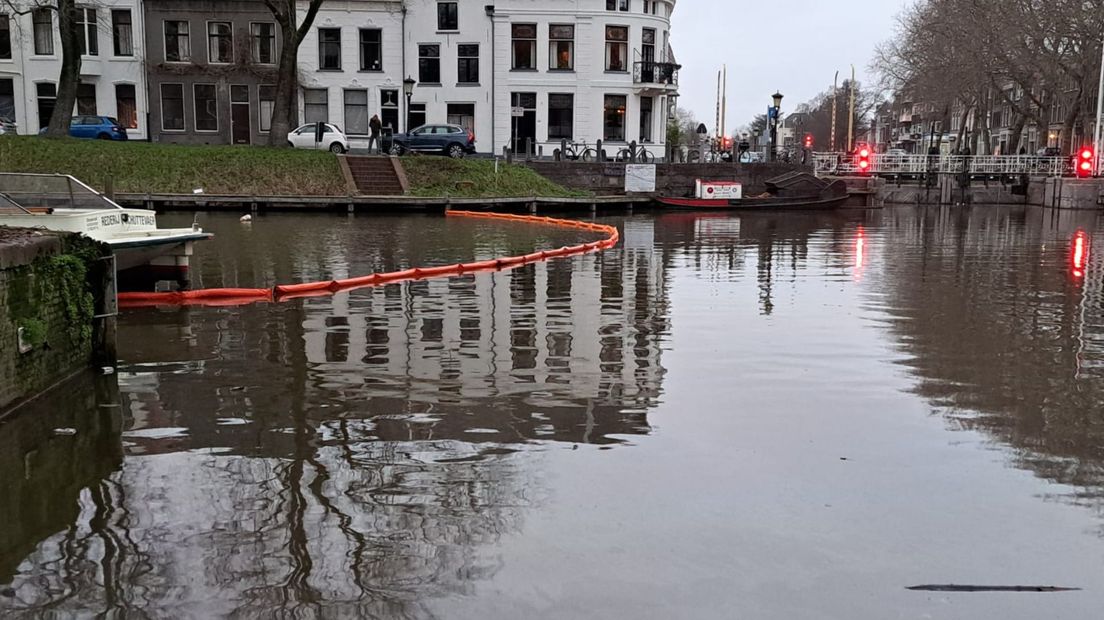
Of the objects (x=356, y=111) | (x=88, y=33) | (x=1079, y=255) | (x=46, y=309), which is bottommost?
(x=1079, y=255)

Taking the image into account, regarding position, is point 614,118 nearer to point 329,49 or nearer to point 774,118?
point 774,118

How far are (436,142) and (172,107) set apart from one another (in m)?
13.8

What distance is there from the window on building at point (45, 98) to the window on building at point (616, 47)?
24924 millimetres

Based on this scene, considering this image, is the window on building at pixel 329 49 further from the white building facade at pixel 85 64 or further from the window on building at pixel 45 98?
the window on building at pixel 45 98

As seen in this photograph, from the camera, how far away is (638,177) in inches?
1548

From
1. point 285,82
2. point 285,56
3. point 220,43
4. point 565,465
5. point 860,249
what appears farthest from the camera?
point 220,43

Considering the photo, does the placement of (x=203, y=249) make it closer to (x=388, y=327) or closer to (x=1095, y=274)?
(x=388, y=327)

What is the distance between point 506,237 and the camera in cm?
2331

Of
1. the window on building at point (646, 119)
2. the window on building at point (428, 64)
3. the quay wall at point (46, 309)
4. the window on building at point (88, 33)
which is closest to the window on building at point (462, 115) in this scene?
the window on building at point (428, 64)

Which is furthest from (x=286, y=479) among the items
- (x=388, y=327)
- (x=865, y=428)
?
(x=388, y=327)

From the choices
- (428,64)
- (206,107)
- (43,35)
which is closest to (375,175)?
(428,64)

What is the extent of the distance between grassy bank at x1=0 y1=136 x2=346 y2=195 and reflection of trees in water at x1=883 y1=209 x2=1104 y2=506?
21519 mm

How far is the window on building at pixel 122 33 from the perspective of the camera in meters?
44.1

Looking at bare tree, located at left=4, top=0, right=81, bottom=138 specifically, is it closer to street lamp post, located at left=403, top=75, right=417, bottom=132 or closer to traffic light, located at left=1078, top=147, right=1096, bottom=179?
street lamp post, located at left=403, top=75, right=417, bottom=132
